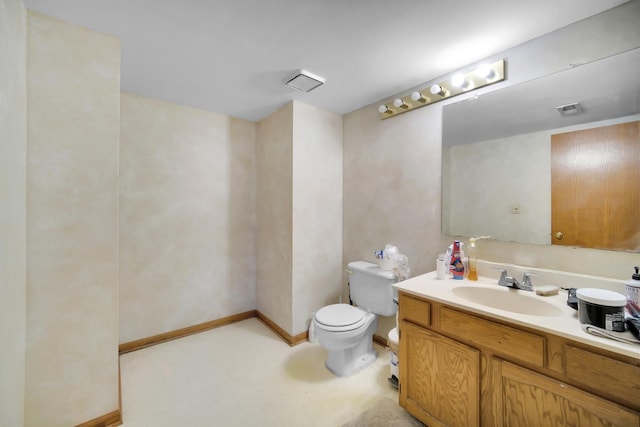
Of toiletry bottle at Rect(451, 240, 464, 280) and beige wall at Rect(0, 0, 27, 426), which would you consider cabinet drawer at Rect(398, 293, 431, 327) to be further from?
beige wall at Rect(0, 0, 27, 426)

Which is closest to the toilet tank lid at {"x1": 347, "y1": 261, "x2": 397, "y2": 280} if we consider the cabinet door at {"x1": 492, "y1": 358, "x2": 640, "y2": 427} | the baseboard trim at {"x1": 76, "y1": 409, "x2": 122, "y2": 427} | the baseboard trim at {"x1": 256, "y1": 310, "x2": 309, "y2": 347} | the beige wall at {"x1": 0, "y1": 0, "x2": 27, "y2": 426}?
the baseboard trim at {"x1": 256, "y1": 310, "x2": 309, "y2": 347}

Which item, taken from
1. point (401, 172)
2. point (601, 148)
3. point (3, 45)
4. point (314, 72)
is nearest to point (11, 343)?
point (3, 45)

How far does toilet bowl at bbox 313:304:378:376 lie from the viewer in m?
1.96

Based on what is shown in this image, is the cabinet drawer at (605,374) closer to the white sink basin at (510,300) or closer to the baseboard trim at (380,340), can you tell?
the white sink basin at (510,300)

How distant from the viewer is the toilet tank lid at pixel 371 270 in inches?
83.8

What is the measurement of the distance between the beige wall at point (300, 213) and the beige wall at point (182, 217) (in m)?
0.31

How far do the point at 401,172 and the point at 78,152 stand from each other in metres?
2.18

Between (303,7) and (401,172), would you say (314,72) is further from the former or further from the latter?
(401,172)

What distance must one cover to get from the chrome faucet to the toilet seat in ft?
3.26

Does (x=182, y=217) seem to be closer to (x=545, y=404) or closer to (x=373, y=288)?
(x=373, y=288)

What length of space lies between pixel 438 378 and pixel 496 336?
0.43 m

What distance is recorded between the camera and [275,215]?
107 inches

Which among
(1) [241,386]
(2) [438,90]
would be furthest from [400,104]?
(1) [241,386]

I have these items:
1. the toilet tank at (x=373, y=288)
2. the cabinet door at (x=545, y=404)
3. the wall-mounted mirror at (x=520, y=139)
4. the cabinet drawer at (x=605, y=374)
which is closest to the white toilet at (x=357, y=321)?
the toilet tank at (x=373, y=288)
